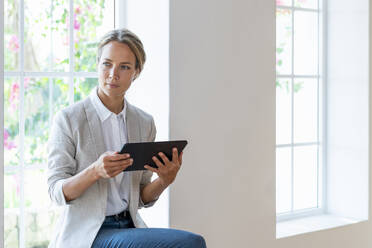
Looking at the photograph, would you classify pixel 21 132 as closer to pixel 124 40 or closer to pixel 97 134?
pixel 97 134

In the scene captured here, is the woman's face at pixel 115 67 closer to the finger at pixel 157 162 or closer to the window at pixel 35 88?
the finger at pixel 157 162

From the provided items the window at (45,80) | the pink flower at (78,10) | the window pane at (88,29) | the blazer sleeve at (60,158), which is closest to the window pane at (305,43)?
the window at (45,80)

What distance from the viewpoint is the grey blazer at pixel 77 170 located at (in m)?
→ 2.30

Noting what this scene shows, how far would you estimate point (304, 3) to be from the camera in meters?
4.02

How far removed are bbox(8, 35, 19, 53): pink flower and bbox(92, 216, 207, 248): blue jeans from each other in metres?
1.03

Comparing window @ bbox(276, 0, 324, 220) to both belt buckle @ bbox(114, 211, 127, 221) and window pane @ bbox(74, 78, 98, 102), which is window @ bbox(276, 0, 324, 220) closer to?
window pane @ bbox(74, 78, 98, 102)

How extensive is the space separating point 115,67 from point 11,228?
102 centimetres

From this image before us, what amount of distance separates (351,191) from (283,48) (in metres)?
1.13

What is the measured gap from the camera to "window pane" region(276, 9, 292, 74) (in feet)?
12.7

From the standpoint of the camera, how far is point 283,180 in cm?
392

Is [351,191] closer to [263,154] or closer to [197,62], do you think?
[263,154]

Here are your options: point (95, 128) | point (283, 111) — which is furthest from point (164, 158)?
point (283, 111)

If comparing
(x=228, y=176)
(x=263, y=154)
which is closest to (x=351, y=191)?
(x=263, y=154)

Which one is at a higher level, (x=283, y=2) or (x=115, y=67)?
(x=283, y=2)
